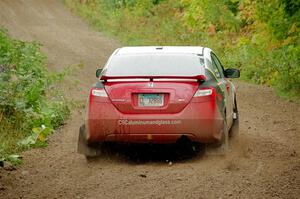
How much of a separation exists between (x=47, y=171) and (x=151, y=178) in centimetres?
156

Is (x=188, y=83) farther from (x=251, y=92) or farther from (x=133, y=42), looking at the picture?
(x=133, y=42)

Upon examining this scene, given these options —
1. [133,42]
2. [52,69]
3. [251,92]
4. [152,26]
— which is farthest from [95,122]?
[152,26]

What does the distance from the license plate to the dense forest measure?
31.7 feet

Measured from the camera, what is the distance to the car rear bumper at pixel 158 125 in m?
9.41

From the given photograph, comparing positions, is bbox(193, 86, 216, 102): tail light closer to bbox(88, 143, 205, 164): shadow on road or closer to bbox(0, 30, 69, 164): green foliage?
bbox(88, 143, 205, 164): shadow on road

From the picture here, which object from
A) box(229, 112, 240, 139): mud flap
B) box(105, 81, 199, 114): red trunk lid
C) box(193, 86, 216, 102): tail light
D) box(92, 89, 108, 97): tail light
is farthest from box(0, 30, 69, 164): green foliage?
box(229, 112, 240, 139): mud flap

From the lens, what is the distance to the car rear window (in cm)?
980

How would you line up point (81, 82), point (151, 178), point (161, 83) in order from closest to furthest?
1. point (151, 178)
2. point (161, 83)
3. point (81, 82)

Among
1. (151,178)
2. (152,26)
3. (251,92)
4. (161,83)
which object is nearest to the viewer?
(151,178)

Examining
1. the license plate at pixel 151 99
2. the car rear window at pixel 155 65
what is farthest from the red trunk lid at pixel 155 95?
the car rear window at pixel 155 65

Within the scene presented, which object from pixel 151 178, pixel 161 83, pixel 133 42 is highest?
pixel 161 83

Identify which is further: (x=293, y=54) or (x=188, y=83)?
(x=293, y=54)

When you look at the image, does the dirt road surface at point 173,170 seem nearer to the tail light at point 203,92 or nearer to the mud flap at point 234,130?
the mud flap at point 234,130

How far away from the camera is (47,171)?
963 cm
